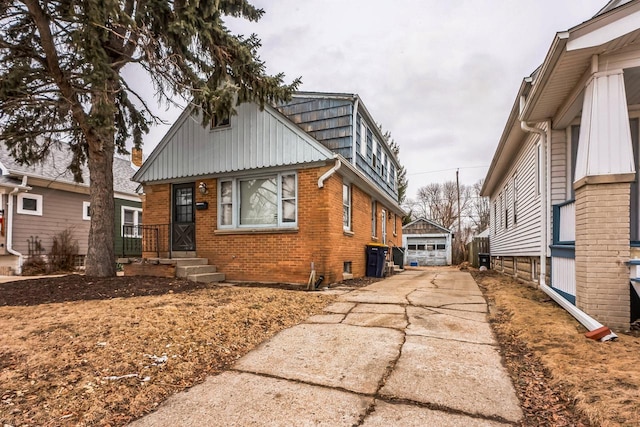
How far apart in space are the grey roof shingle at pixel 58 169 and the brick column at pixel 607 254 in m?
12.1

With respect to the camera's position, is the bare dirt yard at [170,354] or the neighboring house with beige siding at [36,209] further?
the neighboring house with beige siding at [36,209]

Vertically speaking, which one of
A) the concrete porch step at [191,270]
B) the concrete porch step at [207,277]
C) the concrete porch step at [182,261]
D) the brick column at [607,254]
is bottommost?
the concrete porch step at [207,277]

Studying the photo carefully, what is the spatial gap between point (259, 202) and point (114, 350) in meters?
5.85

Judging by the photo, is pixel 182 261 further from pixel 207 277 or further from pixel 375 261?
pixel 375 261

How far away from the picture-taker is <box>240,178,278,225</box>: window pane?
333 inches

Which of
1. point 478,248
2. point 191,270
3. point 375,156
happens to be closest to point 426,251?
point 478,248

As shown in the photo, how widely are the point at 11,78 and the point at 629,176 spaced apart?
995cm

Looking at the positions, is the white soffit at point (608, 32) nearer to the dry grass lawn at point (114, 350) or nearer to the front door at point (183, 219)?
→ the dry grass lawn at point (114, 350)

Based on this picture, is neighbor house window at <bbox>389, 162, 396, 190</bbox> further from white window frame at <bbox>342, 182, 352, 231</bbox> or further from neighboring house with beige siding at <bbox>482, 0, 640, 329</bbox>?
neighboring house with beige siding at <bbox>482, 0, 640, 329</bbox>

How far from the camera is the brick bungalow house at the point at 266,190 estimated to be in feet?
25.8

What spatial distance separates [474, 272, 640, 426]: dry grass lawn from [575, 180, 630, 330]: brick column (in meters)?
0.26

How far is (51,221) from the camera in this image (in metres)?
13.2

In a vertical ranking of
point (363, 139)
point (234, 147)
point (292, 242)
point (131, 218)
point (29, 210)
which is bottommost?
point (292, 242)

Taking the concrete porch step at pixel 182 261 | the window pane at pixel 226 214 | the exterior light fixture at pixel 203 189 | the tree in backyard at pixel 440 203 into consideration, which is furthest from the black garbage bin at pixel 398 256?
the tree in backyard at pixel 440 203
